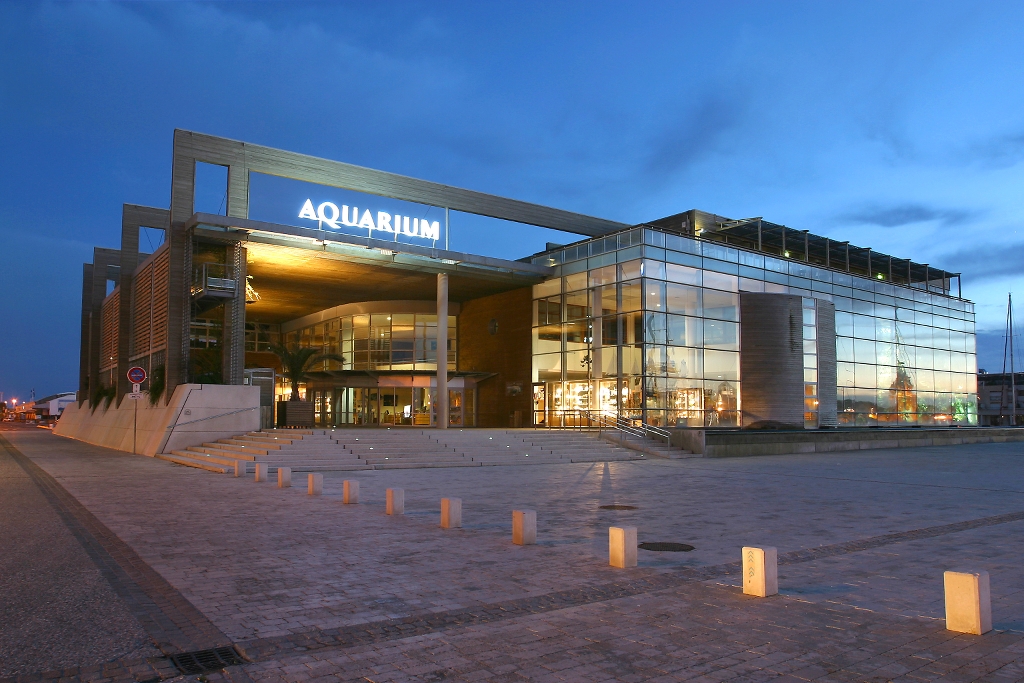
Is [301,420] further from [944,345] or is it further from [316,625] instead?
[944,345]

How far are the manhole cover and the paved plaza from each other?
0.59ft

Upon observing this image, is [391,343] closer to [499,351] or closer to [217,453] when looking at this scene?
[499,351]

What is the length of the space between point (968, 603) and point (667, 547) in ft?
13.3

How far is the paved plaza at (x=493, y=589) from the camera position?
203 inches

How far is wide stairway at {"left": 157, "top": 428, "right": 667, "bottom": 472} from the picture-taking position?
73.8ft

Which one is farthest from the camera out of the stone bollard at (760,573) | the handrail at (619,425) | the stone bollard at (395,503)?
the handrail at (619,425)

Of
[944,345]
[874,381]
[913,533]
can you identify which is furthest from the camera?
[944,345]

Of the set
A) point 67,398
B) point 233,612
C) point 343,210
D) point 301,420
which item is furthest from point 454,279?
point 67,398

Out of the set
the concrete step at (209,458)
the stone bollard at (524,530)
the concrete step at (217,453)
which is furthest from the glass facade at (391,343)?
the stone bollard at (524,530)

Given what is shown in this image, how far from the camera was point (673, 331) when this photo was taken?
33719 millimetres

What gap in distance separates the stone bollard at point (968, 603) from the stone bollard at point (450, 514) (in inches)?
258

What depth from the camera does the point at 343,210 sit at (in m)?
31.8

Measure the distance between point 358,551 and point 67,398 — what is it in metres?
171

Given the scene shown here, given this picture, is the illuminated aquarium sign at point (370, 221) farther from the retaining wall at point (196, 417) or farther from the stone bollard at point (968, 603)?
the stone bollard at point (968, 603)
